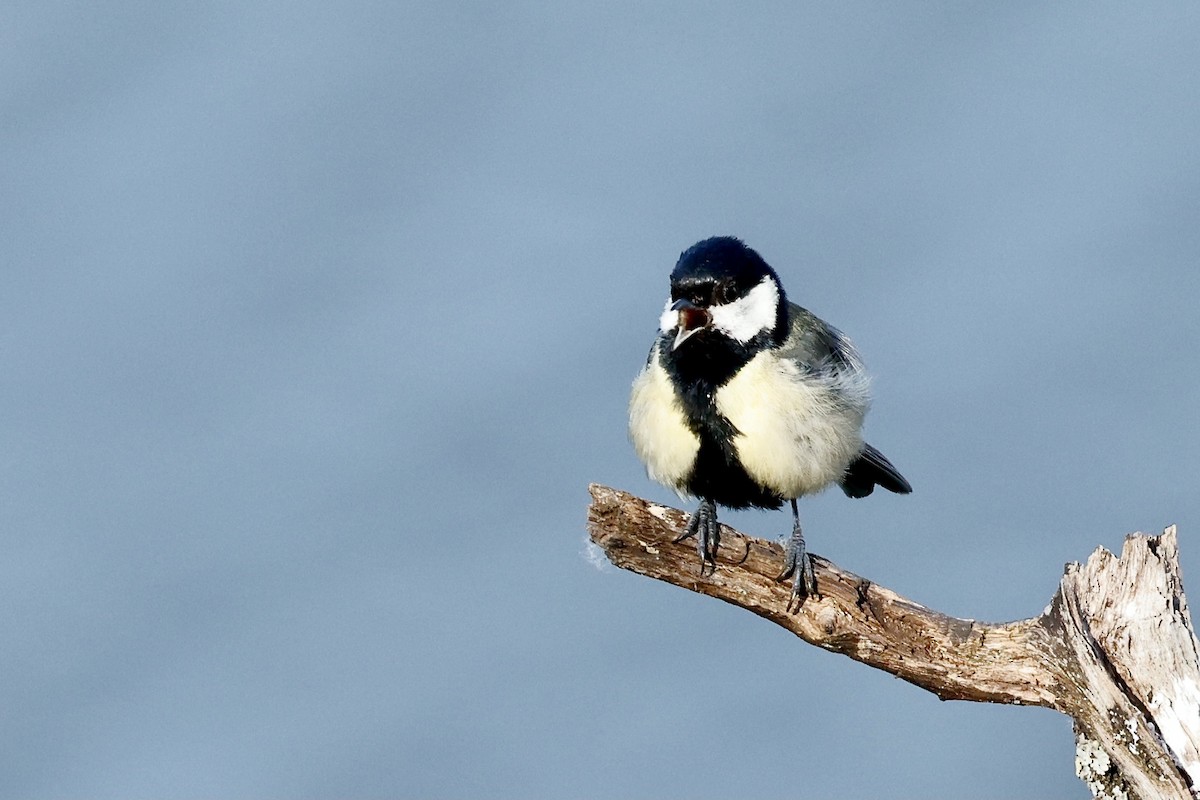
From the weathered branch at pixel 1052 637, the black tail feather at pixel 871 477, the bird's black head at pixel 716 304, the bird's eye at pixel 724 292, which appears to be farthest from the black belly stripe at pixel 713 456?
the black tail feather at pixel 871 477

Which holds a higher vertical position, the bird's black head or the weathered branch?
the bird's black head

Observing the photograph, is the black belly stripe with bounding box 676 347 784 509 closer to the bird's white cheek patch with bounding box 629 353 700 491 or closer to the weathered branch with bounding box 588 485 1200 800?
the bird's white cheek patch with bounding box 629 353 700 491

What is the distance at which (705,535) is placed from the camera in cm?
424

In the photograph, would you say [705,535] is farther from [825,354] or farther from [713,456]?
[825,354]

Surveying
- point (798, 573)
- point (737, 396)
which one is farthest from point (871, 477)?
point (798, 573)

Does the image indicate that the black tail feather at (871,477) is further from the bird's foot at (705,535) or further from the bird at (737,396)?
the bird's foot at (705,535)

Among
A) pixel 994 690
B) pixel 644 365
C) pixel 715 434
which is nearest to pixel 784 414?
pixel 715 434

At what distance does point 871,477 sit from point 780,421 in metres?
0.93

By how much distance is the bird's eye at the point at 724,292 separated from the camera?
458cm

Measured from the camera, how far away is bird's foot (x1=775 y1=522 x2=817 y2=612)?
4.15 m

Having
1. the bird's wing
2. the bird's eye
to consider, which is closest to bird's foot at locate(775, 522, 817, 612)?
the bird's wing

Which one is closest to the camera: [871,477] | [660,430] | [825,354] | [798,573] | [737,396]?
[798,573]

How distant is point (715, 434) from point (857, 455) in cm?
59

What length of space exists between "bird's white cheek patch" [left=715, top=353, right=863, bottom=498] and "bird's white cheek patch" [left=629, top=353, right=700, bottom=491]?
155 millimetres
